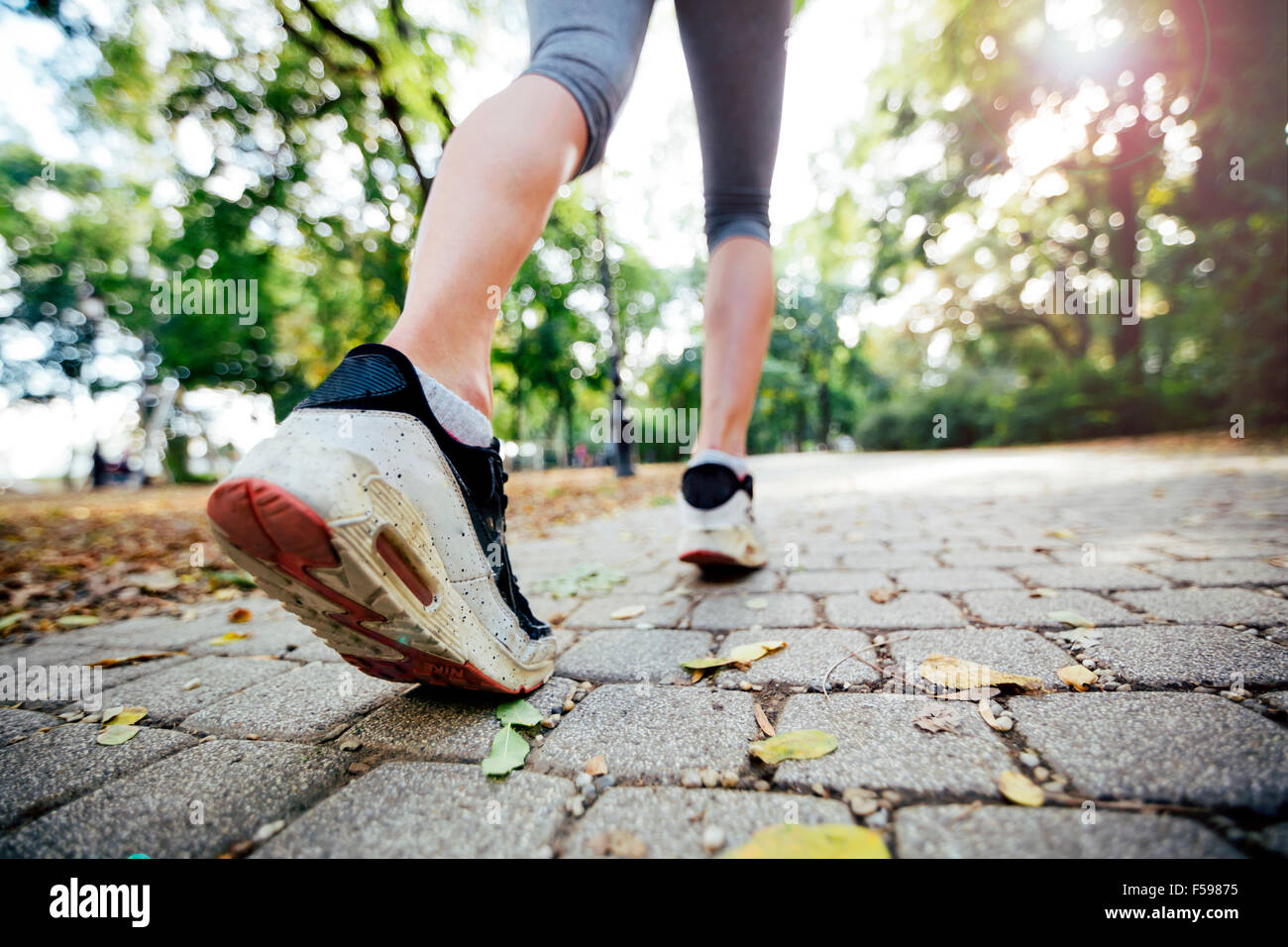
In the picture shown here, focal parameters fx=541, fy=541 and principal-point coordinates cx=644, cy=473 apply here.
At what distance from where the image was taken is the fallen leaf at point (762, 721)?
2.71 ft

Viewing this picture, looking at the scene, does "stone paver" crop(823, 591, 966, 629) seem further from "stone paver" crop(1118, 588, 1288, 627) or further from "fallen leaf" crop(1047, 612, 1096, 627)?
"stone paver" crop(1118, 588, 1288, 627)

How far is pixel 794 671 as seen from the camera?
1045 millimetres

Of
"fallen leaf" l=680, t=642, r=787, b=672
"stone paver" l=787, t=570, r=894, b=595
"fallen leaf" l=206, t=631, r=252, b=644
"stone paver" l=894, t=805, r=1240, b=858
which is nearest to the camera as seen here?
"stone paver" l=894, t=805, r=1240, b=858

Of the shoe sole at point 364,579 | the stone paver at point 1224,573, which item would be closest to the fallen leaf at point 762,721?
the shoe sole at point 364,579

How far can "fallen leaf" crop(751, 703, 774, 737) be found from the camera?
0.83m

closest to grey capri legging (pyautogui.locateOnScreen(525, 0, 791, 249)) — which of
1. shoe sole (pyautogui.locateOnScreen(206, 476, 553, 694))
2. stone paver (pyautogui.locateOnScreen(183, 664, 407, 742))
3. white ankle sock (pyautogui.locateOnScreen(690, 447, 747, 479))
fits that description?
white ankle sock (pyautogui.locateOnScreen(690, 447, 747, 479))

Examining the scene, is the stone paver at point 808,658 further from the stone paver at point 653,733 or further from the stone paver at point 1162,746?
the stone paver at point 1162,746

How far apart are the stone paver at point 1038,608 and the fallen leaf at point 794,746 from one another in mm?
714

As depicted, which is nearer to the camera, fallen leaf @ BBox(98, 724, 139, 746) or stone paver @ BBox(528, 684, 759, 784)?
stone paver @ BBox(528, 684, 759, 784)

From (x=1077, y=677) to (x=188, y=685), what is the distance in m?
1.76

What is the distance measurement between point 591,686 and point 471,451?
51 cm

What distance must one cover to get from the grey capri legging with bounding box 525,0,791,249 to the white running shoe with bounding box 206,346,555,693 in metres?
0.66

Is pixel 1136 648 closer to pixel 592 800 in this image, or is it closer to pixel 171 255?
pixel 592 800

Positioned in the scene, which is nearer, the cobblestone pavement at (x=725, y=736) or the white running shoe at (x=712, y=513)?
the cobblestone pavement at (x=725, y=736)
